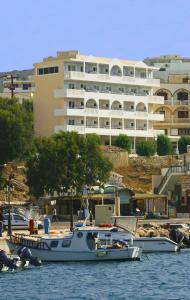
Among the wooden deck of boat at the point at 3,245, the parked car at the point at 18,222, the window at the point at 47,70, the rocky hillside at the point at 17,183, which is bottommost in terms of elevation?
the wooden deck of boat at the point at 3,245

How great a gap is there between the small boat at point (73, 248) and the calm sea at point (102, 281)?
617mm

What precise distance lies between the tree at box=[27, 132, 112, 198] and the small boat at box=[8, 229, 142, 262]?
103 ft

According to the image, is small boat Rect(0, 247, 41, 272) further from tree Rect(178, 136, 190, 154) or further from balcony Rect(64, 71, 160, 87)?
tree Rect(178, 136, 190, 154)

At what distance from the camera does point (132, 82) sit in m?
146

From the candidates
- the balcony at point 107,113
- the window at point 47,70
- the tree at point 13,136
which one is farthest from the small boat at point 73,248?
the window at point 47,70

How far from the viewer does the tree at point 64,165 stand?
110m

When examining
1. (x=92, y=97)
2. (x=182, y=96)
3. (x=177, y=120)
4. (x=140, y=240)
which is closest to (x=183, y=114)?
(x=177, y=120)

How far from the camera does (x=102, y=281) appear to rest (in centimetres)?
6944

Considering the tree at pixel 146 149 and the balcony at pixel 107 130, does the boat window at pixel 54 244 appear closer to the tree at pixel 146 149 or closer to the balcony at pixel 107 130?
the tree at pixel 146 149

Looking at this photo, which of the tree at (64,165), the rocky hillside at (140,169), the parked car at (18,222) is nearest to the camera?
the parked car at (18,222)

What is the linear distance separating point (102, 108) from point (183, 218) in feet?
113

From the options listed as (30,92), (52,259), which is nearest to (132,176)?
(30,92)

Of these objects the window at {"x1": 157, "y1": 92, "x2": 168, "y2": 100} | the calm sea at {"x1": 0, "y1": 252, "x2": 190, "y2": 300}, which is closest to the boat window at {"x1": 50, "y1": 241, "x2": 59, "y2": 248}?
the calm sea at {"x1": 0, "y1": 252, "x2": 190, "y2": 300}

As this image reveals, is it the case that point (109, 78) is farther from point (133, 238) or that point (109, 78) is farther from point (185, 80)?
point (133, 238)
